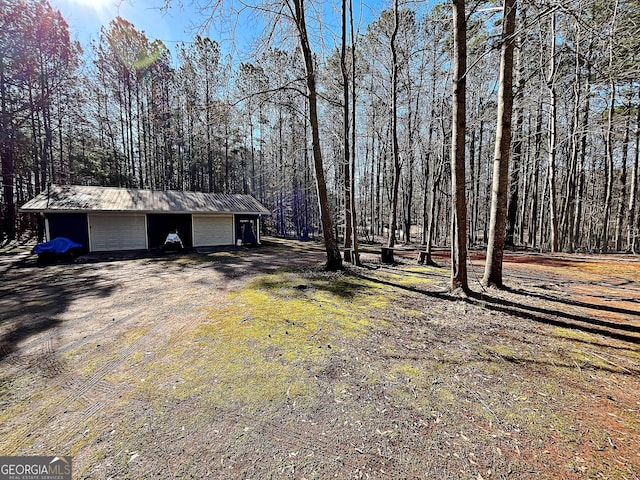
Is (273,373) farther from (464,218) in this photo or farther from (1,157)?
(1,157)

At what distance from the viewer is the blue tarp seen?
32.4 ft

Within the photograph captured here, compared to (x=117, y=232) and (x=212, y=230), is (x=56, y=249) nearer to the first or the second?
(x=117, y=232)

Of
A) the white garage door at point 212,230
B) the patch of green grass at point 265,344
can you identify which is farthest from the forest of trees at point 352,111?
the white garage door at point 212,230

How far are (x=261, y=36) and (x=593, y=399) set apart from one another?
844cm

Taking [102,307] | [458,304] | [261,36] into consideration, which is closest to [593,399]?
[458,304]

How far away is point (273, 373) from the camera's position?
2.66 m

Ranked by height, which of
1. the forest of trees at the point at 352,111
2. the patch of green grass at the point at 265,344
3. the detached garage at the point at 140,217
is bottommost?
the patch of green grass at the point at 265,344

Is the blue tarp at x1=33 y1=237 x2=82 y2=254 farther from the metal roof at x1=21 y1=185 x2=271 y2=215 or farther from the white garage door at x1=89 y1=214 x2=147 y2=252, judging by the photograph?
the white garage door at x1=89 y1=214 x2=147 y2=252

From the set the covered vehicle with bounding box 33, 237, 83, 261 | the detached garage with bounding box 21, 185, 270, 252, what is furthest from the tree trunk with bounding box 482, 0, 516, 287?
the covered vehicle with bounding box 33, 237, 83, 261

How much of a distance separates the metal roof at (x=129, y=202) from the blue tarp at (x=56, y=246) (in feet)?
4.59

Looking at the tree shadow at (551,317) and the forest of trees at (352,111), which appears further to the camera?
the forest of trees at (352,111)

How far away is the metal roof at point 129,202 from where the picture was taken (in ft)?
36.8

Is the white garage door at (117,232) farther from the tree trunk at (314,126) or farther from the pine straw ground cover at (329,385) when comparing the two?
the tree trunk at (314,126)

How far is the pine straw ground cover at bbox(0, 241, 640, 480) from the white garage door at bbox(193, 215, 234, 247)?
31.1ft
